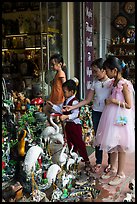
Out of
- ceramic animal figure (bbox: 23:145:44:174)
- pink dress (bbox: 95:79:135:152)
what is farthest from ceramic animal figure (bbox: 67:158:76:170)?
ceramic animal figure (bbox: 23:145:44:174)

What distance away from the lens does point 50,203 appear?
2.07 metres

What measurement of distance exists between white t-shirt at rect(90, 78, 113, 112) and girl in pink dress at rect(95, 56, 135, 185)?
116mm

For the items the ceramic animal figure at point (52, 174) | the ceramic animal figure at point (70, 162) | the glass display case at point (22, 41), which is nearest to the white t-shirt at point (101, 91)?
the ceramic animal figure at point (70, 162)

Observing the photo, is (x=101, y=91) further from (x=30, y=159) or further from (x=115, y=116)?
(x=30, y=159)

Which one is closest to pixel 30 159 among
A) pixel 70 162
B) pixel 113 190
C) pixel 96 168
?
pixel 70 162

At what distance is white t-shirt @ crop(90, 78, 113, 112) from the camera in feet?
9.12

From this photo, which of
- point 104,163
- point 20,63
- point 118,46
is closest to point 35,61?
point 20,63

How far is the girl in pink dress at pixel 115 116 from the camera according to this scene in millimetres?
2521

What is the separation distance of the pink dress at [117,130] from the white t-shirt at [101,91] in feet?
0.43

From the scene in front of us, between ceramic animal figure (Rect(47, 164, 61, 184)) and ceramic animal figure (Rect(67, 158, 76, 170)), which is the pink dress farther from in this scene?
ceramic animal figure (Rect(47, 164, 61, 184))

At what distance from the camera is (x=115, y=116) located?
2594 mm

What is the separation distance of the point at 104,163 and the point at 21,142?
4.08 ft

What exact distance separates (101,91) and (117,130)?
41cm

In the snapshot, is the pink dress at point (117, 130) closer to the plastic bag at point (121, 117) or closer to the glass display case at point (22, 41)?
the plastic bag at point (121, 117)
